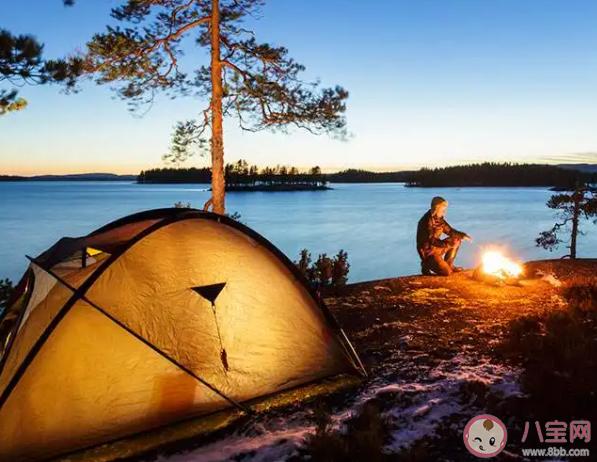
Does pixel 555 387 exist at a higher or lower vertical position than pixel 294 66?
lower

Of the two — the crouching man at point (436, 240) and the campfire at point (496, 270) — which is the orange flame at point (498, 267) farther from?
the crouching man at point (436, 240)

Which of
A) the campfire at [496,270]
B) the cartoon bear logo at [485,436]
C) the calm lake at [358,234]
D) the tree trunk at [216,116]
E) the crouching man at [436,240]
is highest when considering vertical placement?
the tree trunk at [216,116]

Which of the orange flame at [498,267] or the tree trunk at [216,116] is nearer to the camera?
the orange flame at [498,267]

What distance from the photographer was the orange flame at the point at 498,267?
9.97m

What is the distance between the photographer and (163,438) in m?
4.42

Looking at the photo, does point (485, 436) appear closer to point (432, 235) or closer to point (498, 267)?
point (498, 267)

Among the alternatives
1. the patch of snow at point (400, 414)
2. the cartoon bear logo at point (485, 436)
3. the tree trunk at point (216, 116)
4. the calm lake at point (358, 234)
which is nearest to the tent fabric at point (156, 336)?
the patch of snow at point (400, 414)

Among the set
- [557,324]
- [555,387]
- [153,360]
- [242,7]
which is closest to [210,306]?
[153,360]

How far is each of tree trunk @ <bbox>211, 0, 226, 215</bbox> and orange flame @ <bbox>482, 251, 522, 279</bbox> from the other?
20.6 feet

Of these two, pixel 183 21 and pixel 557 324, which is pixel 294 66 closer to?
pixel 183 21

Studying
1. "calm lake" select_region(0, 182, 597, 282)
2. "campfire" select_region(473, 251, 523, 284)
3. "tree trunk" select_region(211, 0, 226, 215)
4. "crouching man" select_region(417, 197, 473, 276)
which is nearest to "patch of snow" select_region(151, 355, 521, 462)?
"campfire" select_region(473, 251, 523, 284)

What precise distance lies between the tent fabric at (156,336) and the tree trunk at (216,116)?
20.9 ft

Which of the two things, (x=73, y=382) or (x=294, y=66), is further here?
(x=294, y=66)

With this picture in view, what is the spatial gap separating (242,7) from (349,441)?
1139 centimetres
